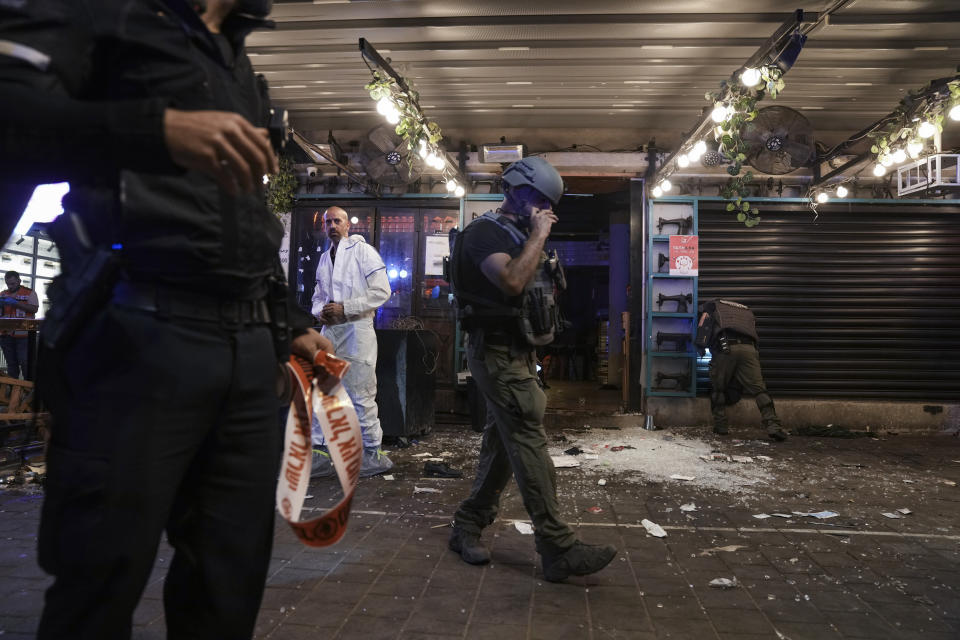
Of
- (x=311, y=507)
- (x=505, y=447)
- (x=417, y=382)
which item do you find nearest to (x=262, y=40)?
(x=417, y=382)

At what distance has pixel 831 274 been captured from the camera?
373 inches

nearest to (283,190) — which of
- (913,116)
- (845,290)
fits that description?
(913,116)

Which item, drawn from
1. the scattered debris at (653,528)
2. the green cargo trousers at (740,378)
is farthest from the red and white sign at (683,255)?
the scattered debris at (653,528)

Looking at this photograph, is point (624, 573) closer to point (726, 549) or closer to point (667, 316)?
point (726, 549)

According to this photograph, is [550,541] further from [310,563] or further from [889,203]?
[889,203]

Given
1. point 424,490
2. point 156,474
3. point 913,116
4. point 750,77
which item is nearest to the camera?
point 156,474

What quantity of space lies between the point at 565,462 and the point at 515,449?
3.36 meters

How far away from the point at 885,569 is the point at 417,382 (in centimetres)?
527

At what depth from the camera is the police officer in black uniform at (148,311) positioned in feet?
3.59

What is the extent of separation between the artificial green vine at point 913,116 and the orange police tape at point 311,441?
23.2 feet

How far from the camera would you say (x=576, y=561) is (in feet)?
10.1

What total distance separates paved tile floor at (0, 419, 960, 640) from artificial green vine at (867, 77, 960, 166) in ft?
13.4

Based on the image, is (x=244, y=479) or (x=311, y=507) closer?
(x=244, y=479)

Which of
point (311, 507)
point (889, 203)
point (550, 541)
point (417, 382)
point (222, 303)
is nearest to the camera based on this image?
point (222, 303)
